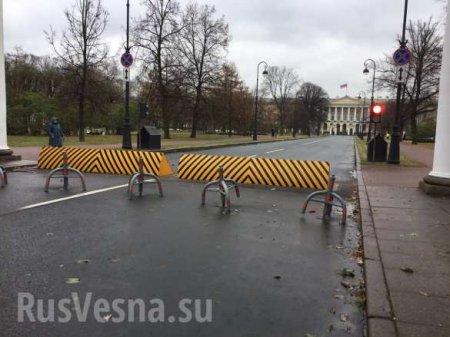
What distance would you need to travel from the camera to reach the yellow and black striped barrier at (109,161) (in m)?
13.7

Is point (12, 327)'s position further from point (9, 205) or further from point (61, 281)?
point (9, 205)

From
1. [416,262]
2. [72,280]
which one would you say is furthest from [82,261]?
[416,262]

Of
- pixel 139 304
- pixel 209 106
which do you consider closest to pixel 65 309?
pixel 139 304

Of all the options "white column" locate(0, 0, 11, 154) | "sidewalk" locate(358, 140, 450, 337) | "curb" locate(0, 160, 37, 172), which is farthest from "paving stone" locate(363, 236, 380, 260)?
"white column" locate(0, 0, 11, 154)

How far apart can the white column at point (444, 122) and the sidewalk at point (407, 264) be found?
0.95 m

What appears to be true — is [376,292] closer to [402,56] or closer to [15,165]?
[15,165]

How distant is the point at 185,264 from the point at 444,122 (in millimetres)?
7792

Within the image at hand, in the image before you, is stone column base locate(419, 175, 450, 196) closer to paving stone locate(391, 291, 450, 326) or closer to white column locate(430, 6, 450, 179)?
white column locate(430, 6, 450, 179)

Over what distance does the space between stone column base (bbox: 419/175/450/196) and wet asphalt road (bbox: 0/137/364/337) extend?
3459 millimetres

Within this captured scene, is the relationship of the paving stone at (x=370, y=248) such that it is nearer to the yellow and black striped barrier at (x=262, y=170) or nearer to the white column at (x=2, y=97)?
the yellow and black striped barrier at (x=262, y=170)

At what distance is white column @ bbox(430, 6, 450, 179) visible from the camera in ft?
32.0

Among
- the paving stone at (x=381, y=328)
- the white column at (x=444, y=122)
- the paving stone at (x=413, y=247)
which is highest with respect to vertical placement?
the white column at (x=444, y=122)

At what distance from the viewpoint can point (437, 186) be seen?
10.1 metres

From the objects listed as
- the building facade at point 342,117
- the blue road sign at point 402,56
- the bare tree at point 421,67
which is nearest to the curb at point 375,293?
the blue road sign at point 402,56
